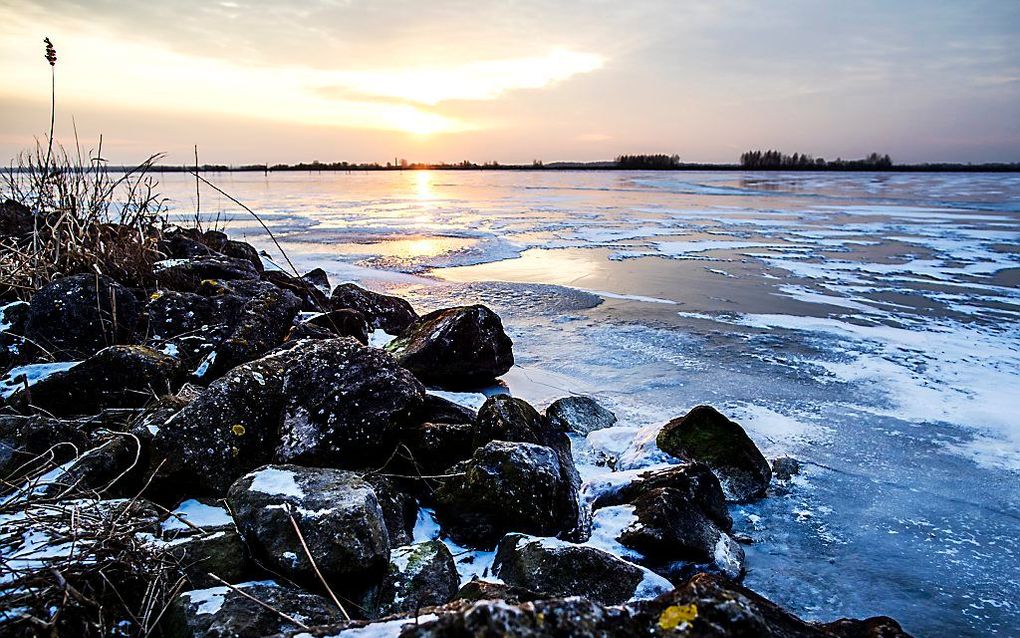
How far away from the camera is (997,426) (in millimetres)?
4148

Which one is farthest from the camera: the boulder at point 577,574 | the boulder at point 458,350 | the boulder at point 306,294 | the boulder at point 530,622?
the boulder at point 306,294

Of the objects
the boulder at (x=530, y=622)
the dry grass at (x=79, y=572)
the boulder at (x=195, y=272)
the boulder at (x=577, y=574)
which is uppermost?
the boulder at (x=195, y=272)

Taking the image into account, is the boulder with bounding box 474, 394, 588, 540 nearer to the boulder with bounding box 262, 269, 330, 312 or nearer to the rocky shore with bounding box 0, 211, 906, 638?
the rocky shore with bounding box 0, 211, 906, 638

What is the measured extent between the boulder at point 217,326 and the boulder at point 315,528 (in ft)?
6.11

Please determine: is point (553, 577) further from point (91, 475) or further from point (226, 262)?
point (226, 262)

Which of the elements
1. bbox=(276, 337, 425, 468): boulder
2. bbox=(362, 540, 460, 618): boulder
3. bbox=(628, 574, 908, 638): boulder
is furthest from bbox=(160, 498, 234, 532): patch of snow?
bbox=(628, 574, 908, 638): boulder

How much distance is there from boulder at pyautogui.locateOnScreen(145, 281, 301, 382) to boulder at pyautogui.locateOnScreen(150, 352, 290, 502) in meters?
0.98

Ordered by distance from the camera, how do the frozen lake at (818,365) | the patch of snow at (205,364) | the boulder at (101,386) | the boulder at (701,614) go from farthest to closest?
the patch of snow at (205,364) → the boulder at (101,386) → the frozen lake at (818,365) → the boulder at (701,614)

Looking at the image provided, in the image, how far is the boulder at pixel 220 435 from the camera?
105 inches

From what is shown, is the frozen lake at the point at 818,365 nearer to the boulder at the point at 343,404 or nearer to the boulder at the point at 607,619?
the boulder at the point at 343,404

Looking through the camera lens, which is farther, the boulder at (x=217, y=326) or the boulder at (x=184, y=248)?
the boulder at (x=184, y=248)

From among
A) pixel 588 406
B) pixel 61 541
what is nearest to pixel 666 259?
pixel 588 406

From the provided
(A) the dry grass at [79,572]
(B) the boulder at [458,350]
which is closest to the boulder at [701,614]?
(A) the dry grass at [79,572]

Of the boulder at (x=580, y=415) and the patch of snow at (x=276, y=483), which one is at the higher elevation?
the patch of snow at (x=276, y=483)
